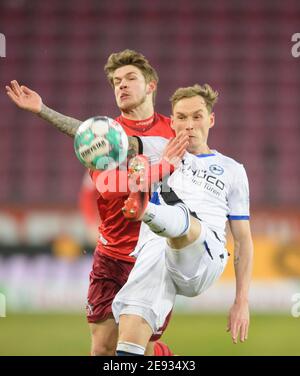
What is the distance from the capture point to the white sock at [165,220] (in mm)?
3604

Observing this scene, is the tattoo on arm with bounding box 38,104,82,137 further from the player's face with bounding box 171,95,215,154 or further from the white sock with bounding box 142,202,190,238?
the white sock with bounding box 142,202,190,238

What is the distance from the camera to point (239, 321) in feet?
13.7

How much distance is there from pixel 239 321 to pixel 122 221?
927mm

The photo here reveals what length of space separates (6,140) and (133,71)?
7.26m

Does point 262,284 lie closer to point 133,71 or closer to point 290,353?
point 290,353

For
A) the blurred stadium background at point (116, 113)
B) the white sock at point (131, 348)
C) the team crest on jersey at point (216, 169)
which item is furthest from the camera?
the blurred stadium background at point (116, 113)

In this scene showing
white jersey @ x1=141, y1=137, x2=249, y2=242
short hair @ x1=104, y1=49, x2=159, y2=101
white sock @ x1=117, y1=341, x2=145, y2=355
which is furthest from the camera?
short hair @ x1=104, y1=49, x2=159, y2=101

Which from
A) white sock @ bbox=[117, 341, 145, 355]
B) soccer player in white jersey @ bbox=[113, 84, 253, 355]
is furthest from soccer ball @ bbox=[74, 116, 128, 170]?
white sock @ bbox=[117, 341, 145, 355]

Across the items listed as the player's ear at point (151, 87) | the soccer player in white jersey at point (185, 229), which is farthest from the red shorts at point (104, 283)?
the player's ear at point (151, 87)

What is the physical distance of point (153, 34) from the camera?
499 inches

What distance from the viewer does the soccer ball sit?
392 centimetres

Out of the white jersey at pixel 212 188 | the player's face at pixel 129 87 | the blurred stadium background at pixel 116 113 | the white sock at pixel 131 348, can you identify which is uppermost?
the blurred stadium background at pixel 116 113

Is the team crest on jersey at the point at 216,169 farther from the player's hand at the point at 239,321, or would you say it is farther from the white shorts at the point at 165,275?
the player's hand at the point at 239,321

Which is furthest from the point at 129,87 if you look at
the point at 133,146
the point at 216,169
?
the point at 216,169
